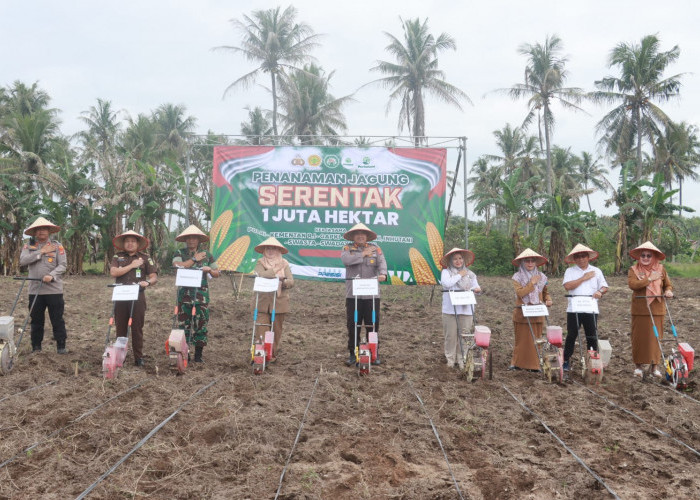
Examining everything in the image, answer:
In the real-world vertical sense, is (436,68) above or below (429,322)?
above

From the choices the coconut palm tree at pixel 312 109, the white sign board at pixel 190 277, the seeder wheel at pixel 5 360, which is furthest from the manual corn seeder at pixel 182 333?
the coconut palm tree at pixel 312 109

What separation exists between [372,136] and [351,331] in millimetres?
4496

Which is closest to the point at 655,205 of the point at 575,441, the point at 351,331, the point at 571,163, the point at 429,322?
the point at 429,322

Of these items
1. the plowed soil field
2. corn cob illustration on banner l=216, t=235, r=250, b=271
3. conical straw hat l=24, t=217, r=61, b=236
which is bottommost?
the plowed soil field

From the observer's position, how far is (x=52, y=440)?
3.71m

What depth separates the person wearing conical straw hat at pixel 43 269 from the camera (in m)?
6.10

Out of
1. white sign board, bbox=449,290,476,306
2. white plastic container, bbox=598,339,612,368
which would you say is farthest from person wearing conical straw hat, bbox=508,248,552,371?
white plastic container, bbox=598,339,612,368

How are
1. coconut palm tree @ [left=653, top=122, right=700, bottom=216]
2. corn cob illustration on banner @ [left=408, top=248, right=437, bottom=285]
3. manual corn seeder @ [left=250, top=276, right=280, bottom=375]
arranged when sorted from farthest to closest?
coconut palm tree @ [left=653, top=122, right=700, bottom=216] → corn cob illustration on banner @ [left=408, top=248, right=437, bottom=285] → manual corn seeder @ [left=250, top=276, right=280, bottom=375]

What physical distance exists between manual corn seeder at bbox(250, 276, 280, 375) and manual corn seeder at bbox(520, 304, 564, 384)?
262 centimetres

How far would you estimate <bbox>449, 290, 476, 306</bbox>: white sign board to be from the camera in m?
5.88

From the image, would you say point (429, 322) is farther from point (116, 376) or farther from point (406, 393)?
point (116, 376)

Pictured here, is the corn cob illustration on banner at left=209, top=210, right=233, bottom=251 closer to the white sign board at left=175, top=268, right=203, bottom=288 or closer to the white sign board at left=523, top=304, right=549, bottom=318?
the white sign board at left=175, top=268, right=203, bottom=288

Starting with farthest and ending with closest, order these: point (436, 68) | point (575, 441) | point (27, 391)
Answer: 1. point (436, 68)
2. point (27, 391)
3. point (575, 441)

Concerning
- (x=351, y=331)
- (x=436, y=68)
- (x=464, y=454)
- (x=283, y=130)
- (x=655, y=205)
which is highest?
(x=436, y=68)
